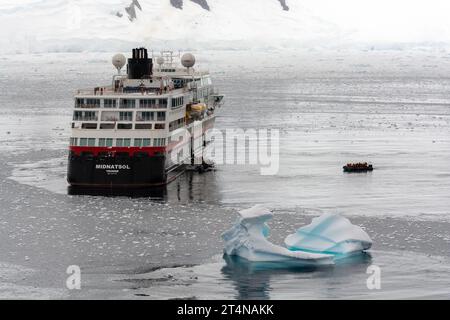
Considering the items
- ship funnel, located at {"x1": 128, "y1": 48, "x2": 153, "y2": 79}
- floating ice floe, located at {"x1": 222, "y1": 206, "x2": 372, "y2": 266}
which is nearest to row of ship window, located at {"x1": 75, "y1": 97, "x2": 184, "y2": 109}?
ship funnel, located at {"x1": 128, "y1": 48, "x2": 153, "y2": 79}

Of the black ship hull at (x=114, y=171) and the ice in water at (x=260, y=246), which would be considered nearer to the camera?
the ice in water at (x=260, y=246)

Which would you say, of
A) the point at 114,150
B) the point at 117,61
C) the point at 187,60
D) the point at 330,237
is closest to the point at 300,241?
the point at 330,237

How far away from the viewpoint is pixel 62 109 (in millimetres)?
139375

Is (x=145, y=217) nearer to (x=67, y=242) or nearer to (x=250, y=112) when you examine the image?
(x=67, y=242)

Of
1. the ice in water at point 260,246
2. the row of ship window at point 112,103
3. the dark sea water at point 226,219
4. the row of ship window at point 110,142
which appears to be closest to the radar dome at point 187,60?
the dark sea water at point 226,219

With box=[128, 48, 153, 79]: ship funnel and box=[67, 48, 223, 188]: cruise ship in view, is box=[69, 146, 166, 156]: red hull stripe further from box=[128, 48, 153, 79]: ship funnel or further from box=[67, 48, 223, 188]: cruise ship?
box=[128, 48, 153, 79]: ship funnel

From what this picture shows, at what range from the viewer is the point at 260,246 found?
4491cm

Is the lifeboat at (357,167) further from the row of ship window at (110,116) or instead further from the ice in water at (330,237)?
the ice in water at (330,237)

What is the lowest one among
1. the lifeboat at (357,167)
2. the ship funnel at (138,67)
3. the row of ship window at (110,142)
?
the lifeboat at (357,167)

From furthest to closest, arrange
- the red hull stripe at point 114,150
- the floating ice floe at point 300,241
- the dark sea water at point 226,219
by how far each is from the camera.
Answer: the red hull stripe at point 114,150 < the floating ice floe at point 300,241 < the dark sea water at point 226,219

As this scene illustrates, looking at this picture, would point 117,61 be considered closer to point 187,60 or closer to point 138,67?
point 138,67

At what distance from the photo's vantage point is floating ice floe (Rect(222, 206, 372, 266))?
4469 centimetres

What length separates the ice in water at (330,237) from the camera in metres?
46.3
